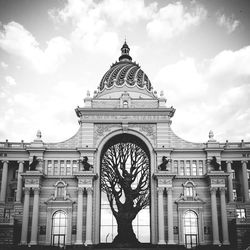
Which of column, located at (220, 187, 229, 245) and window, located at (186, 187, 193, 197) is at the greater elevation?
window, located at (186, 187, 193, 197)

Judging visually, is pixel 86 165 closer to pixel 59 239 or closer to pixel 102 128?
pixel 102 128

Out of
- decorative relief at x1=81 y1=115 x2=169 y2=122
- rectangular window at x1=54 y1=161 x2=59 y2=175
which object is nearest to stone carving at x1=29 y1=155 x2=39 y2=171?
rectangular window at x1=54 y1=161 x2=59 y2=175

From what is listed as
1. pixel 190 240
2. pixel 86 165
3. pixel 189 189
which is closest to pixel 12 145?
pixel 86 165

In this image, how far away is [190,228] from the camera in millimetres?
51281

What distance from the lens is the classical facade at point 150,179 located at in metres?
50.2

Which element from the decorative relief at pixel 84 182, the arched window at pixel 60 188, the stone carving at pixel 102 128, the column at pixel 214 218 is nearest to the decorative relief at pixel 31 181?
the arched window at pixel 60 188

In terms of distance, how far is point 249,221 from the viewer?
4703 centimetres

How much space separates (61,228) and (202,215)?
64.7 ft

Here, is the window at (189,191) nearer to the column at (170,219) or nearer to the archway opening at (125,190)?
the column at (170,219)

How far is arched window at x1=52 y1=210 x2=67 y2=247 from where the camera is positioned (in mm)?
50406

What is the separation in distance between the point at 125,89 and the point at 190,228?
24950 millimetres

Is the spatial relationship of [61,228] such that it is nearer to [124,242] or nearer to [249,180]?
[124,242]

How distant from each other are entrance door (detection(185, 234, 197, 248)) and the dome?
2617cm

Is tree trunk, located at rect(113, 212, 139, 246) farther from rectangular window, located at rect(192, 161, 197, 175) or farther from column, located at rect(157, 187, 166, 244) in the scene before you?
rectangular window, located at rect(192, 161, 197, 175)
